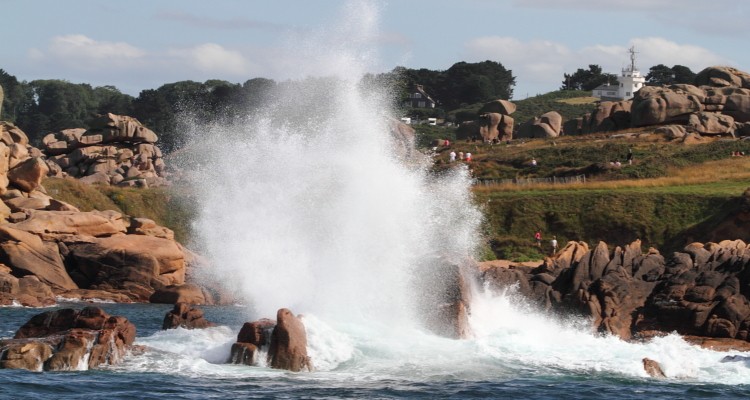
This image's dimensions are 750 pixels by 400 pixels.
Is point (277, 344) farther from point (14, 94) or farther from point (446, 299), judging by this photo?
point (14, 94)

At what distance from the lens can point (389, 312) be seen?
32.1 meters

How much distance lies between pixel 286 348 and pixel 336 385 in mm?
2033

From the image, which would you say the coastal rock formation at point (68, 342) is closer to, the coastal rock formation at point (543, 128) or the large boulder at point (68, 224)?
the large boulder at point (68, 224)

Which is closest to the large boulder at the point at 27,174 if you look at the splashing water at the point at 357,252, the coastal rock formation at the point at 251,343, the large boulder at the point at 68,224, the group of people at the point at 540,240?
the large boulder at the point at 68,224

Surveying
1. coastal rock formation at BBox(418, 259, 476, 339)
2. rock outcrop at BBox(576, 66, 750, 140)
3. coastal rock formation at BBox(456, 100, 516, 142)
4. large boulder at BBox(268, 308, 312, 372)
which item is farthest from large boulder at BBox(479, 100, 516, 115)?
large boulder at BBox(268, 308, 312, 372)

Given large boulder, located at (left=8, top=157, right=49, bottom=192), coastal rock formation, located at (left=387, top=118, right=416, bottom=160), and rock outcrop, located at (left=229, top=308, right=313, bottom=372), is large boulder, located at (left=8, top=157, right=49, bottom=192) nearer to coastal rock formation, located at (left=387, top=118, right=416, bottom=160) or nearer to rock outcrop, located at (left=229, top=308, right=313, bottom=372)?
coastal rock formation, located at (left=387, top=118, right=416, bottom=160)

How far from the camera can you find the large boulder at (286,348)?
26.3 m

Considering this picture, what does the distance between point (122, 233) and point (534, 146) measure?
4828cm

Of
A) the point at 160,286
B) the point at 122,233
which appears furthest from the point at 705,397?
the point at 122,233

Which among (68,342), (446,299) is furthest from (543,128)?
(68,342)

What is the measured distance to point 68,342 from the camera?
25.6 metres

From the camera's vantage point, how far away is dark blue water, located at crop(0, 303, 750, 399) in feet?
76.3

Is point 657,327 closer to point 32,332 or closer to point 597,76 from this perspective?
point 32,332

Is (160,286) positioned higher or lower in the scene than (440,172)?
lower
